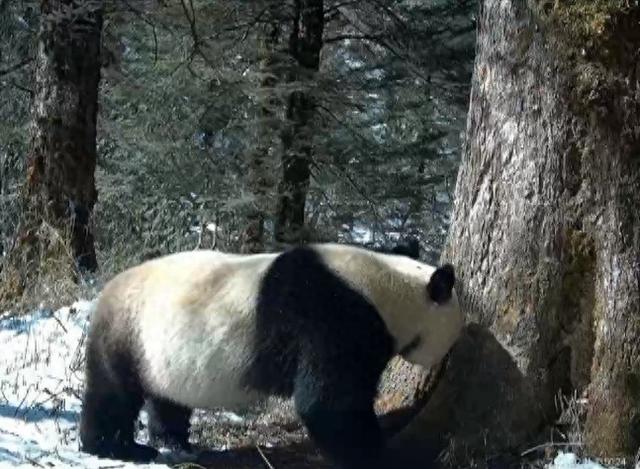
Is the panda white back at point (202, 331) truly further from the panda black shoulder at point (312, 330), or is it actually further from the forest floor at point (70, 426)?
the forest floor at point (70, 426)

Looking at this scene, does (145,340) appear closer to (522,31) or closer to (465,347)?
(465,347)

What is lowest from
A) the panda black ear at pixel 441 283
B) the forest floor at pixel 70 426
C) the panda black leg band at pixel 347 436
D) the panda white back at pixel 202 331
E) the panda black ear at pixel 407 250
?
the forest floor at pixel 70 426

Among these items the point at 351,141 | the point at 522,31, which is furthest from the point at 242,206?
the point at 522,31

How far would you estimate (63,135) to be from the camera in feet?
31.2

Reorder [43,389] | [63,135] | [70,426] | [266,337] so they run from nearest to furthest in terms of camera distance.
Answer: [266,337] → [70,426] → [43,389] → [63,135]

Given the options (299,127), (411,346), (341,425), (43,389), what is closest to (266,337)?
(341,425)

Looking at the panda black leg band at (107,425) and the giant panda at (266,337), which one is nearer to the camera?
the giant panda at (266,337)

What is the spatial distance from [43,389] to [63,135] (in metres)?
3.93

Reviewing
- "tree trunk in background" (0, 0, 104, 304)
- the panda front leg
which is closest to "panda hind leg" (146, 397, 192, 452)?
the panda front leg

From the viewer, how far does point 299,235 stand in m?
12.6

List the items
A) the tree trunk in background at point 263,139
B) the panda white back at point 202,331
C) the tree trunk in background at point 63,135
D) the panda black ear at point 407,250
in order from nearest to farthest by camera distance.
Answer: the panda white back at point 202,331
the panda black ear at point 407,250
the tree trunk in background at point 63,135
the tree trunk in background at point 263,139

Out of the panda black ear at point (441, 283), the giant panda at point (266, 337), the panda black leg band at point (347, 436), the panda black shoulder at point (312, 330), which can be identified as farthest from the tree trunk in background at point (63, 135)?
the panda black leg band at point (347, 436)

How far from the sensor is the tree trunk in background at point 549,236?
16.1 feet

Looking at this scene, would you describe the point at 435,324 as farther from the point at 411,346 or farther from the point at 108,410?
the point at 108,410
